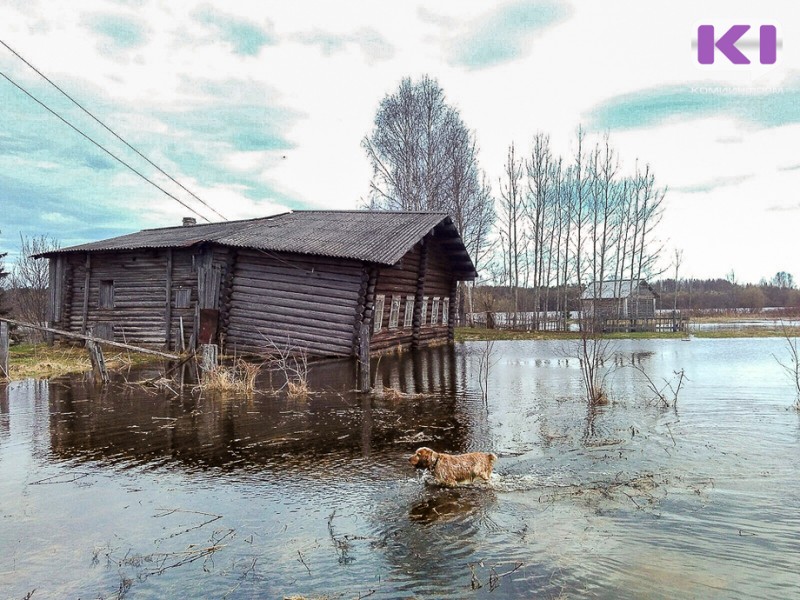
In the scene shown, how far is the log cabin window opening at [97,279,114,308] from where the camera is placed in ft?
74.9

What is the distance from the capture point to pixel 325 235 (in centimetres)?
2088

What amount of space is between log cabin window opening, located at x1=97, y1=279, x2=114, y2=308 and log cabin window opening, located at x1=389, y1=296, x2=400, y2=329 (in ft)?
38.2

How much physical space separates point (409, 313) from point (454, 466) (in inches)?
702

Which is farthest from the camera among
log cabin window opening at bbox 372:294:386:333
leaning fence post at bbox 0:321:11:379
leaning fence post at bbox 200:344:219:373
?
log cabin window opening at bbox 372:294:386:333

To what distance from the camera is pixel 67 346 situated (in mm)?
22500

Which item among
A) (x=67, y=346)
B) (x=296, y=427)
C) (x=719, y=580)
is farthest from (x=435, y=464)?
(x=67, y=346)

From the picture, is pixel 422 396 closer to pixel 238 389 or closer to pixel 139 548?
pixel 238 389

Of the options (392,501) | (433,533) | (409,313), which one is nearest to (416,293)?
(409,313)

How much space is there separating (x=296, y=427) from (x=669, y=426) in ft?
19.6

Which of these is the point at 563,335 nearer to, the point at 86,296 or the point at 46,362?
the point at 86,296

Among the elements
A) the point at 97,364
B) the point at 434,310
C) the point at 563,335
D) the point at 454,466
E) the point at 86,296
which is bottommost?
the point at 454,466

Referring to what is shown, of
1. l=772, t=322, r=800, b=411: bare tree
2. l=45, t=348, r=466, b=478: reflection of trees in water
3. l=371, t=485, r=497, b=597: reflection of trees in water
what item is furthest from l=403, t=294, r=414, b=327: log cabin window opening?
l=371, t=485, r=497, b=597: reflection of trees in water

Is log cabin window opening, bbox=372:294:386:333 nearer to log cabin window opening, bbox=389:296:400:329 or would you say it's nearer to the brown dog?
log cabin window opening, bbox=389:296:400:329

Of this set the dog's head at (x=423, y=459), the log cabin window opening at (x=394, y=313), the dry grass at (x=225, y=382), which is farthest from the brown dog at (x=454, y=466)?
the log cabin window opening at (x=394, y=313)
